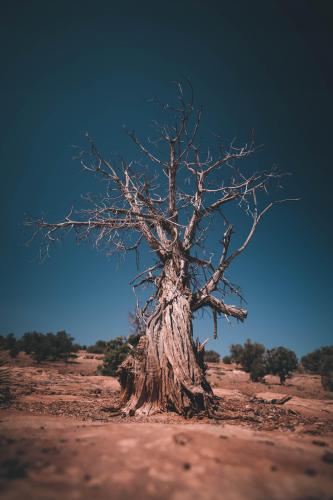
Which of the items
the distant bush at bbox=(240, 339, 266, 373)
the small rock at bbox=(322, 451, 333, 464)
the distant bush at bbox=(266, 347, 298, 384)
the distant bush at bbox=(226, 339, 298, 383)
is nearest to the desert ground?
the small rock at bbox=(322, 451, 333, 464)

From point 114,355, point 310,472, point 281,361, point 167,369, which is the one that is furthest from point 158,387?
point 281,361

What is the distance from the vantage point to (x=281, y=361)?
68.8ft

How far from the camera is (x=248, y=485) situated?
182 cm

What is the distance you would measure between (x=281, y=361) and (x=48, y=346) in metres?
17.8

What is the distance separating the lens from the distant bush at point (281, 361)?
2077cm

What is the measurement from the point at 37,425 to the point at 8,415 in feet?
3.17

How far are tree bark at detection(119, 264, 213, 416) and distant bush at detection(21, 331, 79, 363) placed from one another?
18153 millimetres

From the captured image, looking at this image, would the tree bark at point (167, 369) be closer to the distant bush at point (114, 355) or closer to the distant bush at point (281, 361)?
the distant bush at point (114, 355)

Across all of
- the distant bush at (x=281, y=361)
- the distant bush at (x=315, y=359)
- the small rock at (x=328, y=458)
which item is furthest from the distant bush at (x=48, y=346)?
the distant bush at (x=315, y=359)

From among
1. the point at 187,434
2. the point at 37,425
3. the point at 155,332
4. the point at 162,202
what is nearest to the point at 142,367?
the point at 155,332

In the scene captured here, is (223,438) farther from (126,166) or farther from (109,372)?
(109,372)

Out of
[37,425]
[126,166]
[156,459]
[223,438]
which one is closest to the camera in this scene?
[156,459]

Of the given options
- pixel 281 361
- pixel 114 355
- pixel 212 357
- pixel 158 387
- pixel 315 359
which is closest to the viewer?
pixel 158 387

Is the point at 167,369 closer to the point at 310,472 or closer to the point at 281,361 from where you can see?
the point at 310,472
